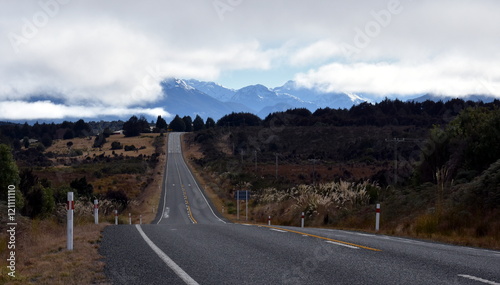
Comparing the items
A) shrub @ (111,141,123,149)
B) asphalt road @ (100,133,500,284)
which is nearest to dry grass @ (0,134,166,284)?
asphalt road @ (100,133,500,284)

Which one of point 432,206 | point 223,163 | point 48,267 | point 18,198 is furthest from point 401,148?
point 48,267

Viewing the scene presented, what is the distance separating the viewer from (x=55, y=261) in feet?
26.0

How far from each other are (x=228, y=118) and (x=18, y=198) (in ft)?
551

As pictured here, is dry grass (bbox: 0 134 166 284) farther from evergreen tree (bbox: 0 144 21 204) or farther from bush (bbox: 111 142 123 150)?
bush (bbox: 111 142 123 150)

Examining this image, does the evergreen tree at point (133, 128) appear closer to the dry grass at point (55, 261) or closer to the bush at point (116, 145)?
the bush at point (116, 145)

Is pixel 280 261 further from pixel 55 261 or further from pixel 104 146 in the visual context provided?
pixel 104 146

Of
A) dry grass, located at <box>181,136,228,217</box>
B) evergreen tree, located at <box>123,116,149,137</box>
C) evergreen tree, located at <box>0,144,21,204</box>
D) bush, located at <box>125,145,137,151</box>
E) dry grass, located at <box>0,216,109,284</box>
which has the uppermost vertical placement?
evergreen tree, located at <box>123,116,149,137</box>

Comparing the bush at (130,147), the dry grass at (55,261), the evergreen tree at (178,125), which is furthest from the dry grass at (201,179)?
the evergreen tree at (178,125)

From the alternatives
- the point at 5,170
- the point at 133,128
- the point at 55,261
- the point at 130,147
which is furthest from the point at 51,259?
the point at 133,128

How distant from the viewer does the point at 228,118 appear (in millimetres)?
183125

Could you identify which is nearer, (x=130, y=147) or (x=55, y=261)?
(x=55, y=261)

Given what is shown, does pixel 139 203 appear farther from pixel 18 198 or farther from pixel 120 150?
pixel 120 150

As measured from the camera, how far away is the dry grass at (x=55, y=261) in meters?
6.42

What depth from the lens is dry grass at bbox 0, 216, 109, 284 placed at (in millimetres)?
6418
